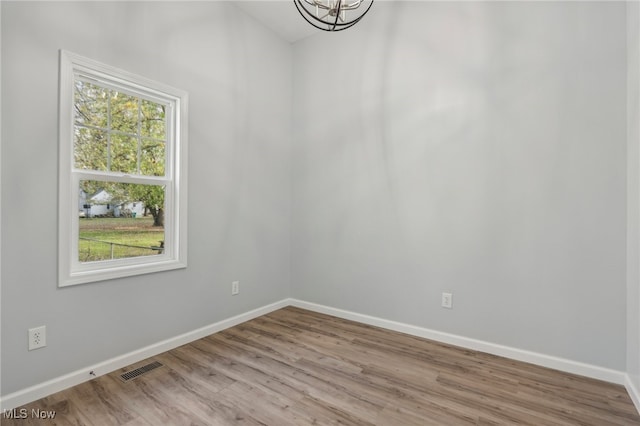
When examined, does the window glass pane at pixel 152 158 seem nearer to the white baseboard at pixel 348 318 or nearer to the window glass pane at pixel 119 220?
the window glass pane at pixel 119 220

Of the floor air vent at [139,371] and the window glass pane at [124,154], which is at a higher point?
the window glass pane at [124,154]

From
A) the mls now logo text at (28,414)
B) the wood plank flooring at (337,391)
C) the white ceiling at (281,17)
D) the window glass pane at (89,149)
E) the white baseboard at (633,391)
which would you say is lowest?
the wood plank flooring at (337,391)

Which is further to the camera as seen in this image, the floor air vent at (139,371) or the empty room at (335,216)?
the floor air vent at (139,371)

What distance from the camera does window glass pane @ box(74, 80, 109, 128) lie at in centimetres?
215

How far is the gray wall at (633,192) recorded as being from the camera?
191 centimetres

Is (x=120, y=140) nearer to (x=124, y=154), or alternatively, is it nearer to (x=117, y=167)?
(x=124, y=154)

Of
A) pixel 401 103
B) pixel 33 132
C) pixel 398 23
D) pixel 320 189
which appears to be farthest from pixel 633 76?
pixel 33 132

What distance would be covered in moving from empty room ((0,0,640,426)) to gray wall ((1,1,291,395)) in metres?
0.02

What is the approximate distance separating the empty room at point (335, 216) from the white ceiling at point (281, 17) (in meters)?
0.03

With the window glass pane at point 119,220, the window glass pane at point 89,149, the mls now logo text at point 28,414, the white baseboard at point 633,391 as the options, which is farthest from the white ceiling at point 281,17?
the white baseboard at point 633,391

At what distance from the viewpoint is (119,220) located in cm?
241

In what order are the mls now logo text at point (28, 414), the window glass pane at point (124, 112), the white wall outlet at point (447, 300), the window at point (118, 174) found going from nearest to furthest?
the mls now logo text at point (28, 414) → the window at point (118, 174) → the window glass pane at point (124, 112) → the white wall outlet at point (447, 300)

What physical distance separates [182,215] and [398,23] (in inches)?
105

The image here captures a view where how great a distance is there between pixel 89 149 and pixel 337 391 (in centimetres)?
235
